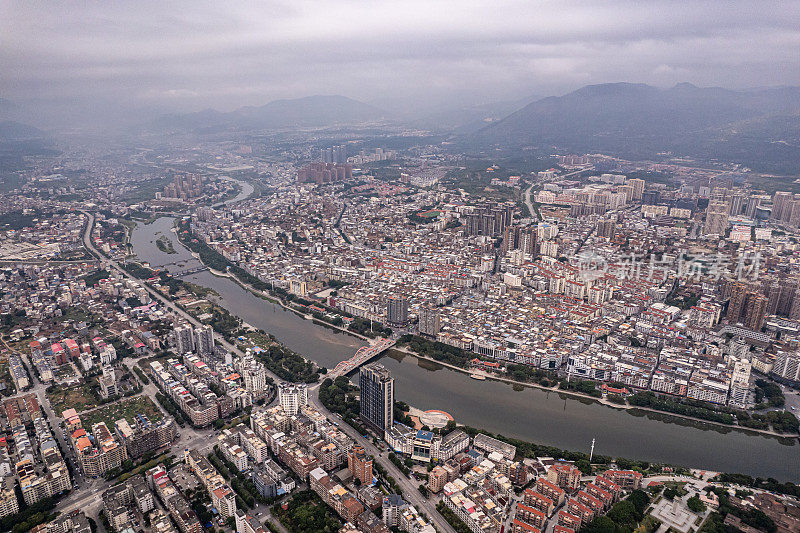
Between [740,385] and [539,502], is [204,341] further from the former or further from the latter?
[740,385]

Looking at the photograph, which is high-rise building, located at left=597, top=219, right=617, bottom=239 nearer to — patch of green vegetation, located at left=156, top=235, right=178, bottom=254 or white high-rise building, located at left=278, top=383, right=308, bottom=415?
white high-rise building, located at left=278, top=383, right=308, bottom=415

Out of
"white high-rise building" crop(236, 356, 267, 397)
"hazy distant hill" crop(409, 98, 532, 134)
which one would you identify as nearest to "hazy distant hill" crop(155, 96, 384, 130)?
"hazy distant hill" crop(409, 98, 532, 134)

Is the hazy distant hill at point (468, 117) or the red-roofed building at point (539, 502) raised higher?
the hazy distant hill at point (468, 117)

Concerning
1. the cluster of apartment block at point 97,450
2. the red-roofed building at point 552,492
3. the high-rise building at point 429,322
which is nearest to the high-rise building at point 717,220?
the high-rise building at point 429,322

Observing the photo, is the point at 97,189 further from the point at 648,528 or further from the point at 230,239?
the point at 648,528

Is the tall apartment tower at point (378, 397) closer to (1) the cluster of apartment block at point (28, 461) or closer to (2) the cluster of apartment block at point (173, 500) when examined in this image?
(2) the cluster of apartment block at point (173, 500)

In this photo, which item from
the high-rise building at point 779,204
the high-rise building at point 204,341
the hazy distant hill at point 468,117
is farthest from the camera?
the hazy distant hill at point 468,117

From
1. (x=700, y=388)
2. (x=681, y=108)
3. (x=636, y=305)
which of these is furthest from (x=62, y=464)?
(x=681, y=108)
